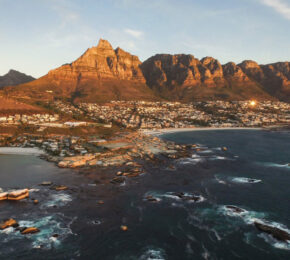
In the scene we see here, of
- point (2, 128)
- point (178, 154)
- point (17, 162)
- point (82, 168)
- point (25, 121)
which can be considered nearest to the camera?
point (82, 168)

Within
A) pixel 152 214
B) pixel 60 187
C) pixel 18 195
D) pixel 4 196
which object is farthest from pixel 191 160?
pixel 4 196

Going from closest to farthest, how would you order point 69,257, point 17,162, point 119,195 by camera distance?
point 69,257
point 119,195
point 17,162

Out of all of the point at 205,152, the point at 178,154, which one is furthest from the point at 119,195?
the point at 205,152

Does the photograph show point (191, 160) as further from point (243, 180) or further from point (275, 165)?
point (275, 165)

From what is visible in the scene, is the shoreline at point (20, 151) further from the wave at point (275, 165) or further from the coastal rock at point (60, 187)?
the wave at point (275, 165)

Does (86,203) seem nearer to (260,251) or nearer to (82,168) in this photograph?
(82,168)

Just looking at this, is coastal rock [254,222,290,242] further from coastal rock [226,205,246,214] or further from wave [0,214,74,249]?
wave [0,214,74,249]

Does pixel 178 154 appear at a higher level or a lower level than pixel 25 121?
lower

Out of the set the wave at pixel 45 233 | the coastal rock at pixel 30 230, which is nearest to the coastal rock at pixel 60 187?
the wave at pixel 45 233
